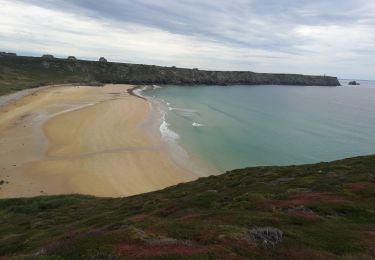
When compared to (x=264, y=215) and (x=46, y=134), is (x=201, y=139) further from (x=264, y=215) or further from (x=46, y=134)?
(x=264, y=215)

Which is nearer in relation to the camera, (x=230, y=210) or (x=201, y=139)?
(x=230, y=210)

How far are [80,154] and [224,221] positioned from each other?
120 feet

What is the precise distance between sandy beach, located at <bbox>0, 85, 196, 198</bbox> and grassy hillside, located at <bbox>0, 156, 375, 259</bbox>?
760 centimetres

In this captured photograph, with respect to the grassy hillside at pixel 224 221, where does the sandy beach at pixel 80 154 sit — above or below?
below

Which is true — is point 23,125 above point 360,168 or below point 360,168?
below

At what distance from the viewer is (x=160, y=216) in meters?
19.5

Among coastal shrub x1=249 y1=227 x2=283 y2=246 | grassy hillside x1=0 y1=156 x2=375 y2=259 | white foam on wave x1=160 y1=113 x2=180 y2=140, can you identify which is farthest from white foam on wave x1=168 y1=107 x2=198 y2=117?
coastal shrub x1=249 y1=227 x2=283 y2=246

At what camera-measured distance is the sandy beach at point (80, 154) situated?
3834cm

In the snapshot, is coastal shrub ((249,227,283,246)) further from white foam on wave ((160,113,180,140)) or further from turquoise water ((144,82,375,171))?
white foam on wave ((160,113,180,140))

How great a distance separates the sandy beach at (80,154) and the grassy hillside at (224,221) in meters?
7.60

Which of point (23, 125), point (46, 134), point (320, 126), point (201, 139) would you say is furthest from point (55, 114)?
point (320, 126)

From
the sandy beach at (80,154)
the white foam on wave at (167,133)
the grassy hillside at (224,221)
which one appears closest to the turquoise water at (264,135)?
the white foam on wave at (167,133)

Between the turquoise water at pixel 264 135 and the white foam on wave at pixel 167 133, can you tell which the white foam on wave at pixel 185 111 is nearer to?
the turquoise water at pixel 264 135

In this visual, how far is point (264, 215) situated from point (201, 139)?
1919 inches
